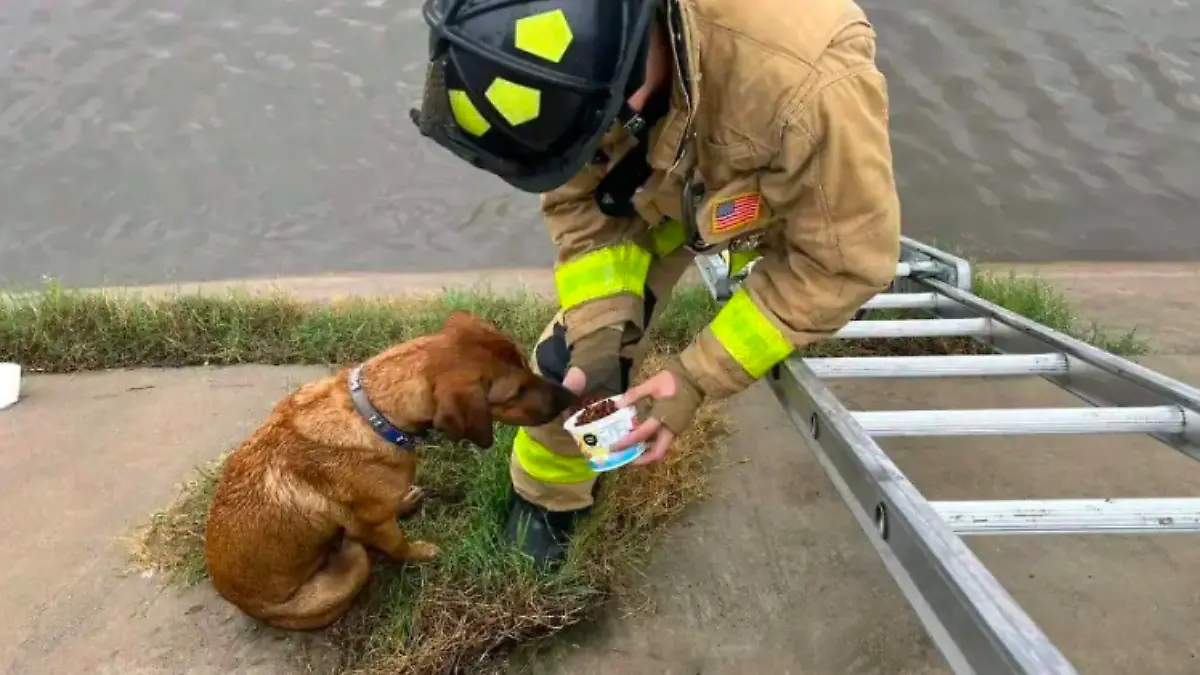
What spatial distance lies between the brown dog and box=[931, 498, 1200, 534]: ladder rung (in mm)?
1236

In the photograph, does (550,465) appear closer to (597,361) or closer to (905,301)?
(597,361)

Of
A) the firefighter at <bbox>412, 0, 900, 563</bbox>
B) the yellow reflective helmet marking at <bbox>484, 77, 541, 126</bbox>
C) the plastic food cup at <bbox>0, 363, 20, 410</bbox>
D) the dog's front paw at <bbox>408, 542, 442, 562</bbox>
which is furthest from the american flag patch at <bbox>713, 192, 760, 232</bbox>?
the plastic food cup at <bbox>0, 363, 20, 410</bbox>

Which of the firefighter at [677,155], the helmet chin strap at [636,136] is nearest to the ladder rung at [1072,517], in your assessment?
the firefighter at [677,155]

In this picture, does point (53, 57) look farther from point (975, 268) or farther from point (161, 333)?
point (975, 268)

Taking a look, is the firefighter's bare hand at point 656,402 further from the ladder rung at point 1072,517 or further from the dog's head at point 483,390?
the ladder rung at point 1072,517

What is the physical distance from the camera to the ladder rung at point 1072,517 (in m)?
2.00

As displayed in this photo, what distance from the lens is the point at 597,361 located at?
302cm

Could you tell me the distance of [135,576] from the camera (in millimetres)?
3125

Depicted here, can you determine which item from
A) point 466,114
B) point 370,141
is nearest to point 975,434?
point 466,114

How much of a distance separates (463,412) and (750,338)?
0.82 meters

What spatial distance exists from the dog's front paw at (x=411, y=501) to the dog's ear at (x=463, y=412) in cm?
62

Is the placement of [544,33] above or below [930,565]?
above

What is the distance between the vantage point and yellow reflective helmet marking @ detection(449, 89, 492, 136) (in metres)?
2.08

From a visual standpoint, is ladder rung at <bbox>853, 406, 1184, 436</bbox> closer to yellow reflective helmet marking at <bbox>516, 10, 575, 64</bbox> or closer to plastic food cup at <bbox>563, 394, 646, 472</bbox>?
plastic food cup at <bbox>563, 394, 646, 472</bbox>
